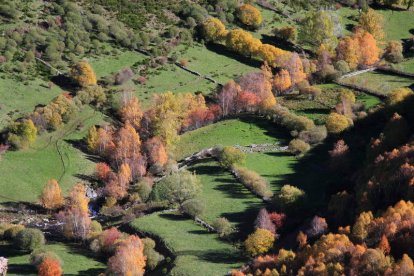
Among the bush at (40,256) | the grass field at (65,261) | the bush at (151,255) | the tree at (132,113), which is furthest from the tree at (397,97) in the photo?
the bush at (40,256)

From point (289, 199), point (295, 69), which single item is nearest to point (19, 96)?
point (295, 69)

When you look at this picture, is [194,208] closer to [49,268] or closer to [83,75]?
[49,268]

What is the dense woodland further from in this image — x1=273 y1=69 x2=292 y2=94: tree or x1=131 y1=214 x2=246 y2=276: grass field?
x1=273 y1=69 x2=292 y2=94: tree

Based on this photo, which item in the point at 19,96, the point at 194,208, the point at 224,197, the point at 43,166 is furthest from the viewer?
the point at 19,96

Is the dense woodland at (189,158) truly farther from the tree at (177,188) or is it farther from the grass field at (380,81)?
the grass field at (380,81)

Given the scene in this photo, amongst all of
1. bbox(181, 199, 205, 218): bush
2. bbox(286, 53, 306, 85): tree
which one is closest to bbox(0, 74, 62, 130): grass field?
bbox(181, 199, 205, 218): bush

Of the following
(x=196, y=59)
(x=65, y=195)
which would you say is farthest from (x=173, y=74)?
(x=65, y=195)
